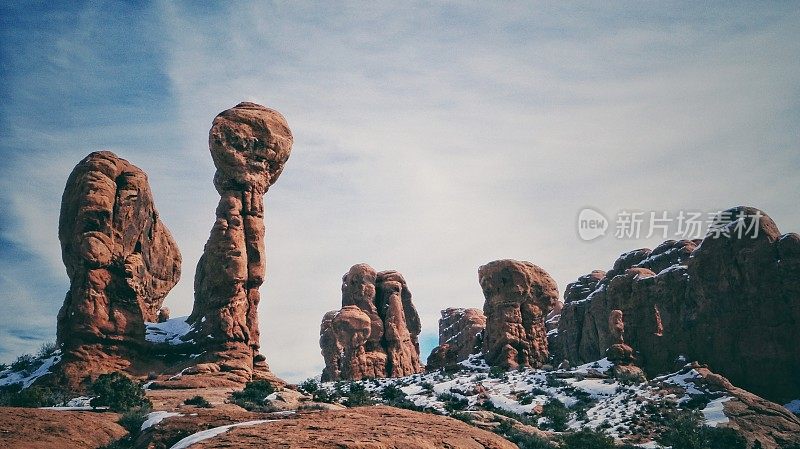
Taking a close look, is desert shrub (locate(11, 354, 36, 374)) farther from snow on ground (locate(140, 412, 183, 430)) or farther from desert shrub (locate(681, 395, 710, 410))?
desert shrub (locate(681, 395, 710, 410))

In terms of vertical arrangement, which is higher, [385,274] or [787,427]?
[385,274]

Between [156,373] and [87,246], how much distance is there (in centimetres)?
995

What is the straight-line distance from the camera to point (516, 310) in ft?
244

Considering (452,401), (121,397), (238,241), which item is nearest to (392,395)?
(452,401)

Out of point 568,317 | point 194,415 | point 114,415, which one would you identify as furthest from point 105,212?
point 568,317

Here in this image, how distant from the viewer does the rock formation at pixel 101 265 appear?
4209 cm

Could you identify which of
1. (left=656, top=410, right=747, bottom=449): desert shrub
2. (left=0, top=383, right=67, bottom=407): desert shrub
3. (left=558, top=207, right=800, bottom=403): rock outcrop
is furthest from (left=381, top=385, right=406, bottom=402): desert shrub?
(left=0, top=383, right=67, bottom=407): desert shrub

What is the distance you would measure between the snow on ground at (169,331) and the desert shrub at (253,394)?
8896 millimetres

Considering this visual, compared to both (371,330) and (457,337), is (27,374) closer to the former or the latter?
(371,330)

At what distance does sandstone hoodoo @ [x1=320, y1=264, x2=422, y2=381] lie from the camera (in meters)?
77.5

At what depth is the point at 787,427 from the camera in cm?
4369

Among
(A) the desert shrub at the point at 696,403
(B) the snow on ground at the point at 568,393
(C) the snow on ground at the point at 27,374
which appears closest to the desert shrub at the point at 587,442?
(B) the snow on ground at the point at 568,393

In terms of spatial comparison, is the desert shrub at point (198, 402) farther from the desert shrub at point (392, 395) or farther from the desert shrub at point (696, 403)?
the desert shrub at point (696, 403)

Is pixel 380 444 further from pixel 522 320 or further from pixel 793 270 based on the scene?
pixel 522 320
